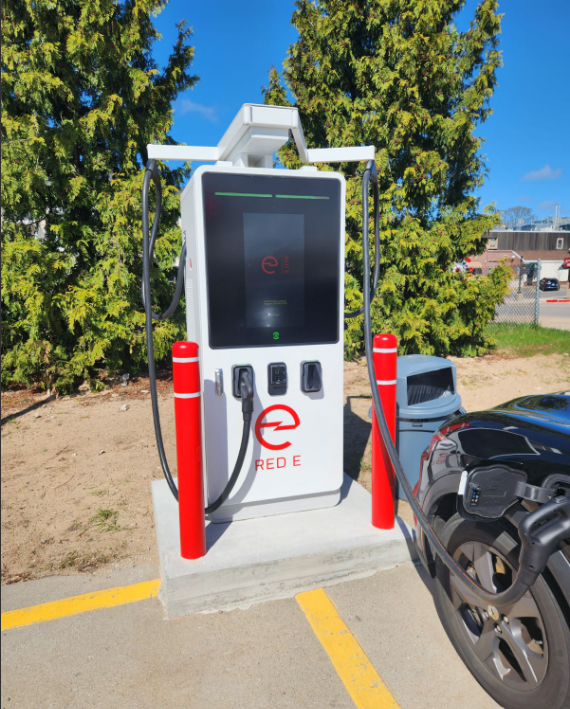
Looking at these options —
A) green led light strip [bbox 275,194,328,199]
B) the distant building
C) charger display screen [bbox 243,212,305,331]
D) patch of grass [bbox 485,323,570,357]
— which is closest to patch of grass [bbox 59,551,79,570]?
charger display screen [bbox 243,212,305,331]

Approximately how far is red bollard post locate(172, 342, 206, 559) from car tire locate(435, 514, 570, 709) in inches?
48.0

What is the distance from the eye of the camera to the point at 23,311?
650 cm

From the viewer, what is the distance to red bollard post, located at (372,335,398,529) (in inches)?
108

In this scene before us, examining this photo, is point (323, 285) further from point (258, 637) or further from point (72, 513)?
point (72, 513)

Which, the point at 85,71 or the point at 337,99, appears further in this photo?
the point at 337,99

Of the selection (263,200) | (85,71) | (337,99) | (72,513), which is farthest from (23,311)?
(337,99)

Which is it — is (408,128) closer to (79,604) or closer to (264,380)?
(264,380)

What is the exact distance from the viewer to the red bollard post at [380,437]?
2.75m

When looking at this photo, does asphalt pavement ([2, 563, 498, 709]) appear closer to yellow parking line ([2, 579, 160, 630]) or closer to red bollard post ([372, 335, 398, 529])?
yellow parking line ([2, 579, 160, 630])

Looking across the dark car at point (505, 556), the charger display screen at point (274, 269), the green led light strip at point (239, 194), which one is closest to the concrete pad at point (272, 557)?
the dark car at point (505, 556)

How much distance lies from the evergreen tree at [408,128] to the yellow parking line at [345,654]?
630 cm

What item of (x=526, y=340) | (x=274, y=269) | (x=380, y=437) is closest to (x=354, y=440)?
(x=380, y=437)

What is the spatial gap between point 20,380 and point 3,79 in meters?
3.80

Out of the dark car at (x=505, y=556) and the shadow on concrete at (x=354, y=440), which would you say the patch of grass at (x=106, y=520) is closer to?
the shadow on concrete at (x=354, y=440)
